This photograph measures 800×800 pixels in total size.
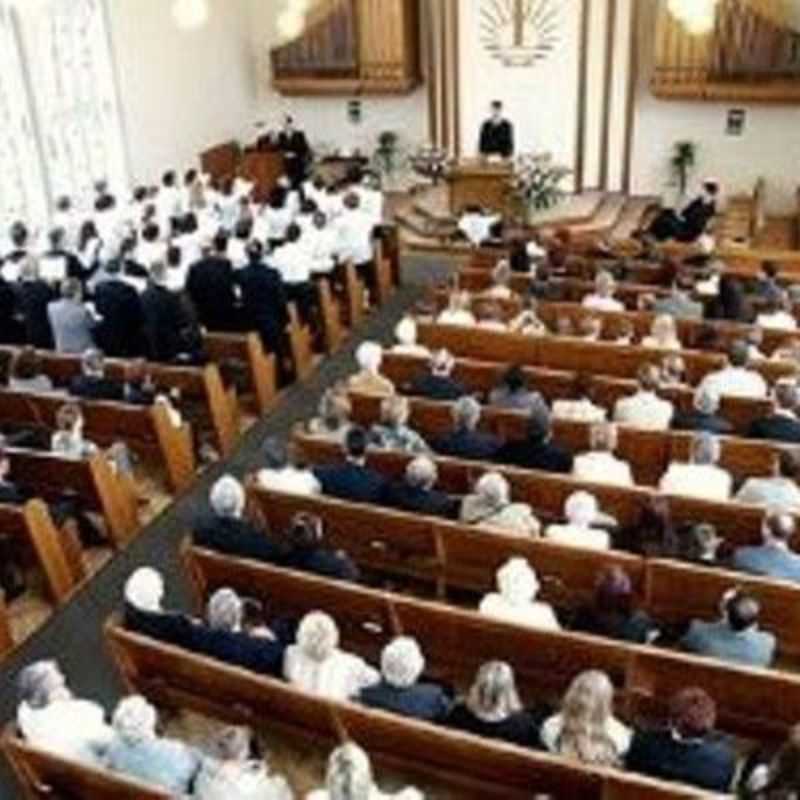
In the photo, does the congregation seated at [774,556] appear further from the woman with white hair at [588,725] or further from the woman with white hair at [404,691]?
the woman with white hair at [404,691]

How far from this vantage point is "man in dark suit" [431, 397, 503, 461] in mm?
7090

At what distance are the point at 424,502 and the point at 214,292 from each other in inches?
163

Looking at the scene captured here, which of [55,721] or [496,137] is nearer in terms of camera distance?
[55,721]

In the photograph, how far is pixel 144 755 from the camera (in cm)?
462

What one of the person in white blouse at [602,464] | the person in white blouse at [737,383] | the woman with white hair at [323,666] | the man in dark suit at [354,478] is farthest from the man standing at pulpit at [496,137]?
the woman with white hair at [323,666]

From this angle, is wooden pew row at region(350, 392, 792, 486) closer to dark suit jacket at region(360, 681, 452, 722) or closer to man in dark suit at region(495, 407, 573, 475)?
man in dark suit at region(495, 407, 573, 475)

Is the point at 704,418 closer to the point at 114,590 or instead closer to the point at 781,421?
the point at 781,421

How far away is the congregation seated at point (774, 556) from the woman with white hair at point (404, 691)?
1.75 m

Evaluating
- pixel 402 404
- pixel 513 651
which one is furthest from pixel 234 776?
pixel 402 404

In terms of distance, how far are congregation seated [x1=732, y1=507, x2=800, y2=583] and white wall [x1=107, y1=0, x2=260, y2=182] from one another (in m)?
10.5

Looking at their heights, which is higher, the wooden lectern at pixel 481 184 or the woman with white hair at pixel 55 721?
the wooden lectern at pixel 481 184

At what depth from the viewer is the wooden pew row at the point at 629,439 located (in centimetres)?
699

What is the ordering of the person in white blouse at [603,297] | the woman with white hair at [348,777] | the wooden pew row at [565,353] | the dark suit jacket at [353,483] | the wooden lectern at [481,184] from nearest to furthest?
the woman with white hair at [348,777], the dark suit jacket at [353,483], the wooden pew row at [565,353], the person in white blouse at [603,297], the wooden lectern at [481,184]

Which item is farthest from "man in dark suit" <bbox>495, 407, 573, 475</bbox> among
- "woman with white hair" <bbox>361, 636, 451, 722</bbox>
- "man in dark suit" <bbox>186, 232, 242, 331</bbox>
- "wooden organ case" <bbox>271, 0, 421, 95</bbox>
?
"wooden organ case" <bbox>271, 0, 421, 95</bbox>
